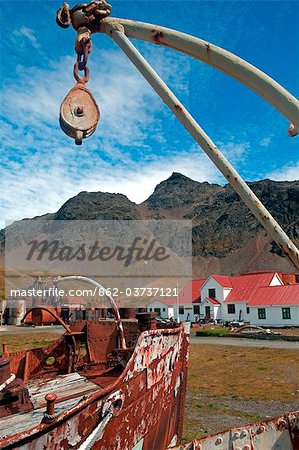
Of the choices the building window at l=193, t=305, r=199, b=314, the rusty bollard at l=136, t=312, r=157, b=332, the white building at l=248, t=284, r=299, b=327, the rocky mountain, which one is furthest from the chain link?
the rocky mountain

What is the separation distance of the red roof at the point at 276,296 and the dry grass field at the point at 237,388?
1847 cm

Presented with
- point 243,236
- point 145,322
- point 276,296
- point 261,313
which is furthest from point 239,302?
point 243,236

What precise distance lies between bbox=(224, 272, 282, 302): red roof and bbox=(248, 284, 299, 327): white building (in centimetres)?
289

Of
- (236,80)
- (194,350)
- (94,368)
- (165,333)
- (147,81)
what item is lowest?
(194,350)

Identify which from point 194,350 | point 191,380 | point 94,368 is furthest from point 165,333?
point 194,350

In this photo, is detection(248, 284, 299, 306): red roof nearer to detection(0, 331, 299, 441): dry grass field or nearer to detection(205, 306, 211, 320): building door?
detection(205, 306, 211, 320): building door

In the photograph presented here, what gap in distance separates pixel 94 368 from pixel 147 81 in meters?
7.59

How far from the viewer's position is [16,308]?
5119cm

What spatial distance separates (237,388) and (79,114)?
488 inches

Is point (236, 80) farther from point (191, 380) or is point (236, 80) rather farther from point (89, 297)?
point (89, 297)

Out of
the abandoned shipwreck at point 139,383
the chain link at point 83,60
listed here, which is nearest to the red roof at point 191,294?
the abandoned shipwreck at point 139,383

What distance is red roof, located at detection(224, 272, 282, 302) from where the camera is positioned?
4566 cm

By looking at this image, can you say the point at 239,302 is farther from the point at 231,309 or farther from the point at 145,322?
the point at 145,322

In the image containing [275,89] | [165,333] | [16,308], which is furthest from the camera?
[16,308]
